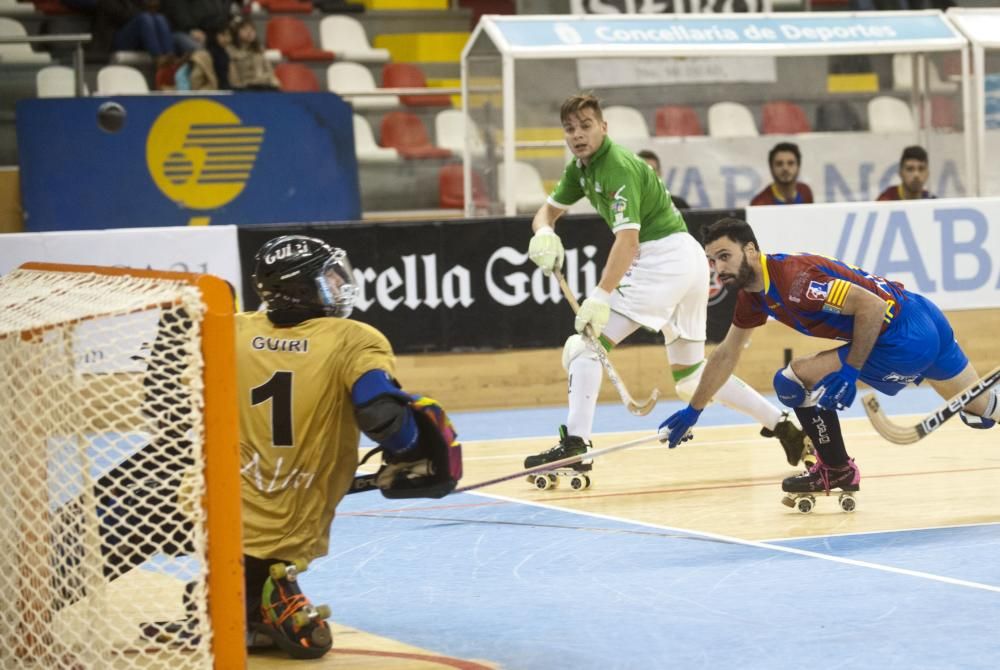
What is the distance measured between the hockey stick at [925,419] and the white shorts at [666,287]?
5.54 ft

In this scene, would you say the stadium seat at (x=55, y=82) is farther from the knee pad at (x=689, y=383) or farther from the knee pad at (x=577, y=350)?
the knee pad at (x=689, y=383)

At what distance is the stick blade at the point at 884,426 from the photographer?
21.9 feet

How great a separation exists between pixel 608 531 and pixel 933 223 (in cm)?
577

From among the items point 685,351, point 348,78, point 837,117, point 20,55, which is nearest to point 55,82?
point 20,55

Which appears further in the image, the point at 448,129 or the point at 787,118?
the point at 448,129

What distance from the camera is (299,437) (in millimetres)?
5055

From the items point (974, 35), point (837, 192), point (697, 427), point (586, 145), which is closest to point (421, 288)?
point (697, 427)

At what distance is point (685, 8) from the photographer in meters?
14.3

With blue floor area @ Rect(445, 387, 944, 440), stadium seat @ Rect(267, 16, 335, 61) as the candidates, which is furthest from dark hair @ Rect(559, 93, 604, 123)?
stadium seat @ Rect(267, 16, 335, 61)

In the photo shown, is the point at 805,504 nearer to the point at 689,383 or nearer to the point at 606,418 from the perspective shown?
the point at 689,383

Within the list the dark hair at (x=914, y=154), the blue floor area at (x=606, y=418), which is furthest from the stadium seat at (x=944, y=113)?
the blue floor area at (x=606, y=418)

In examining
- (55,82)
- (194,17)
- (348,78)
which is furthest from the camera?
(348,78)

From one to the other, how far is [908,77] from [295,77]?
5954 mm

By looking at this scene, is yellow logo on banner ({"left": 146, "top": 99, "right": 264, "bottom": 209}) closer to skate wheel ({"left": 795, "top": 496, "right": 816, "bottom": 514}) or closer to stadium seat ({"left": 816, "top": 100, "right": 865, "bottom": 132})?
stadium seat ({"left": 816, "top": 100, "right": 865, "bottom": 132})
